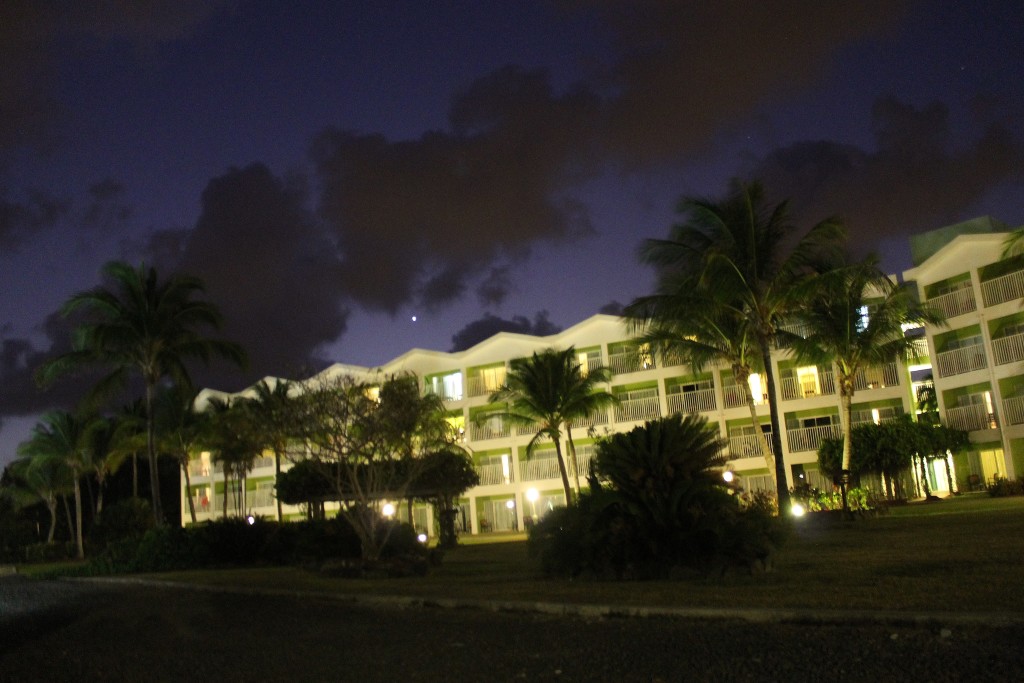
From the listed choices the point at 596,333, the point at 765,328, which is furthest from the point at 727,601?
the point at 596,333

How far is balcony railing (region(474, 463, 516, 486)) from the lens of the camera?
45.2 m

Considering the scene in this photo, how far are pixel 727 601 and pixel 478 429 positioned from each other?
36.9m

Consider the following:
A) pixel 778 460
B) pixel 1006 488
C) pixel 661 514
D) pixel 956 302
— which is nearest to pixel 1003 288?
pixel 956 302

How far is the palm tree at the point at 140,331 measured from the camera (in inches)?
1072

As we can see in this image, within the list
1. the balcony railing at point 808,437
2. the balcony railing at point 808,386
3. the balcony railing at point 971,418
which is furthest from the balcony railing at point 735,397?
the balcony railing at point 971,418

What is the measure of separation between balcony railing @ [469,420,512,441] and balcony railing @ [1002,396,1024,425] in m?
23.1

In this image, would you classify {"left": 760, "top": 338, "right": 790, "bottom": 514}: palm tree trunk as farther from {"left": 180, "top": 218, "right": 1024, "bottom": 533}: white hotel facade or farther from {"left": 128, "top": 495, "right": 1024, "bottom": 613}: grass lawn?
{"left": 180, "top": 218, "right": 1024, "bottom": 533}: white hotel facade

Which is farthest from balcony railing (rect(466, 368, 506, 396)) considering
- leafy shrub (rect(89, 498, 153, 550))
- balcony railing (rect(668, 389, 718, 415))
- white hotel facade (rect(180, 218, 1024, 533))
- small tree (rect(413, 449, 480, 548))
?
leafy shrub (rect(89, 498, 153, 550))

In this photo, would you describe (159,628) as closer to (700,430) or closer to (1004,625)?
(700,430)

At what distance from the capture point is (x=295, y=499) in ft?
99.5

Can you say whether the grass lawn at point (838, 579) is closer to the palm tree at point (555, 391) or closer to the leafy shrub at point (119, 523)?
the palm tree at point (555, 391)

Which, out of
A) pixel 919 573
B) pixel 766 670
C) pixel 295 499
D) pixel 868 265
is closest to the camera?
pixel 766 670

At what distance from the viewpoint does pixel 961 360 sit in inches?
1334

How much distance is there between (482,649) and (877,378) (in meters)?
33.2
